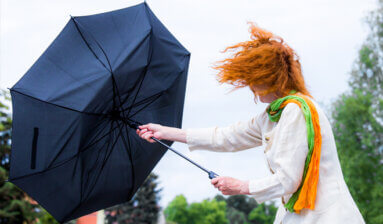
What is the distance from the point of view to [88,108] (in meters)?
3.26

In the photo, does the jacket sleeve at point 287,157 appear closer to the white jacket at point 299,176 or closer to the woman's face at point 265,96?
the white jacket at point 299,176

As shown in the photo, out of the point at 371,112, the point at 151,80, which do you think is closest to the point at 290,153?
the point at 151,80

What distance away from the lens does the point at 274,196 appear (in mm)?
2326

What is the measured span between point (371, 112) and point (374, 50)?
3960 mm

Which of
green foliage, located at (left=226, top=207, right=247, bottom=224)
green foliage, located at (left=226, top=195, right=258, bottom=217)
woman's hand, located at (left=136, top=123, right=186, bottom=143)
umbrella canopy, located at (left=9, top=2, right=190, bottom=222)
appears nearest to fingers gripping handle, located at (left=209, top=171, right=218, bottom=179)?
woman's hand, located at (left=136, top=123, right=186, bottom=143)

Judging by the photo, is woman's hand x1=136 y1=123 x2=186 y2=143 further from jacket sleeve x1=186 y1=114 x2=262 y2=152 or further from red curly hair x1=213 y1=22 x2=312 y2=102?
red curly hair x1=213 y1=22 x2=312 y2=102

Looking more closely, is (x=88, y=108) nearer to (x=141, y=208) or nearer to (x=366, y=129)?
(x=141, y=208)

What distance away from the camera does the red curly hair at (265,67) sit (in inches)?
96.8

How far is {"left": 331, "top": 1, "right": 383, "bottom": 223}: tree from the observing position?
2042 cm

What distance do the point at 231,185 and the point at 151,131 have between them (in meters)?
1.11

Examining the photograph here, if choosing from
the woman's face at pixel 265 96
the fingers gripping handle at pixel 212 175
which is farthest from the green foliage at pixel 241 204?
the woman's face at pixel 265 96

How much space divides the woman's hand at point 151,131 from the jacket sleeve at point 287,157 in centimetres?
109

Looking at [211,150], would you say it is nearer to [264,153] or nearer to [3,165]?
[264,153]

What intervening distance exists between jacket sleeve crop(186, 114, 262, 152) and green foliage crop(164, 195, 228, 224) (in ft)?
198
